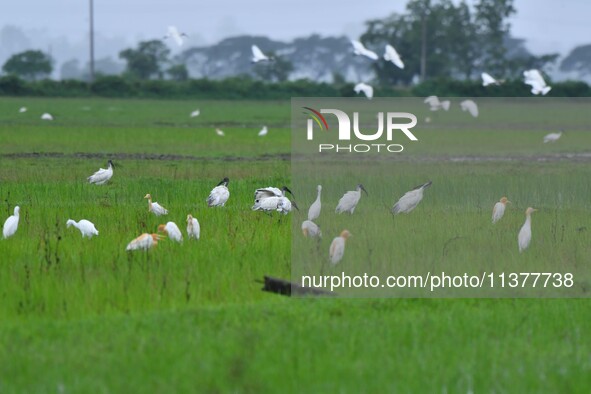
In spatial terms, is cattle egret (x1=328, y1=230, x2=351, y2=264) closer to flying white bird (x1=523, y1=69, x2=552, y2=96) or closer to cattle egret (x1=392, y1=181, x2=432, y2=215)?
cattle egret (x1=392, y1=181, x2=432, y2=215)

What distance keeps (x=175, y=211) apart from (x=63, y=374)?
7002 mm

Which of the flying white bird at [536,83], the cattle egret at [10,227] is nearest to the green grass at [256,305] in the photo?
the cattle egret at [10,227]

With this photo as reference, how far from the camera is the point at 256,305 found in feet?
26.9

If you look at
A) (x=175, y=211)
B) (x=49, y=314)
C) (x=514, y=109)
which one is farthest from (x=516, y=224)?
(x=514, y=109)

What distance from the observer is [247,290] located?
29.0 ft

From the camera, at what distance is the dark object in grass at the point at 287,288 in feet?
28.4

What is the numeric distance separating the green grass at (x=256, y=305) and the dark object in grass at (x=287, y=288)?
11cm

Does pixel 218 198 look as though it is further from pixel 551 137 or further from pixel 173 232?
pixel 551 137

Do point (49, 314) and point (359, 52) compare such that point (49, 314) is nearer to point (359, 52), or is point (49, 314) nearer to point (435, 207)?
point (435, 207)

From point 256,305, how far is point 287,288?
570 millimetres

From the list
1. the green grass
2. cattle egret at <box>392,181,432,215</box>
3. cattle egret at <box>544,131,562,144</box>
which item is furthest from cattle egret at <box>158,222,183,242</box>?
cattle egret at <box>544,131,562,144</box>

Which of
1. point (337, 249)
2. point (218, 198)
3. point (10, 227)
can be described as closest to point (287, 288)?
point (337, 249)

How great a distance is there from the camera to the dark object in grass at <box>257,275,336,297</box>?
865 centimetres

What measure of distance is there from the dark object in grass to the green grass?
0.11 metres
